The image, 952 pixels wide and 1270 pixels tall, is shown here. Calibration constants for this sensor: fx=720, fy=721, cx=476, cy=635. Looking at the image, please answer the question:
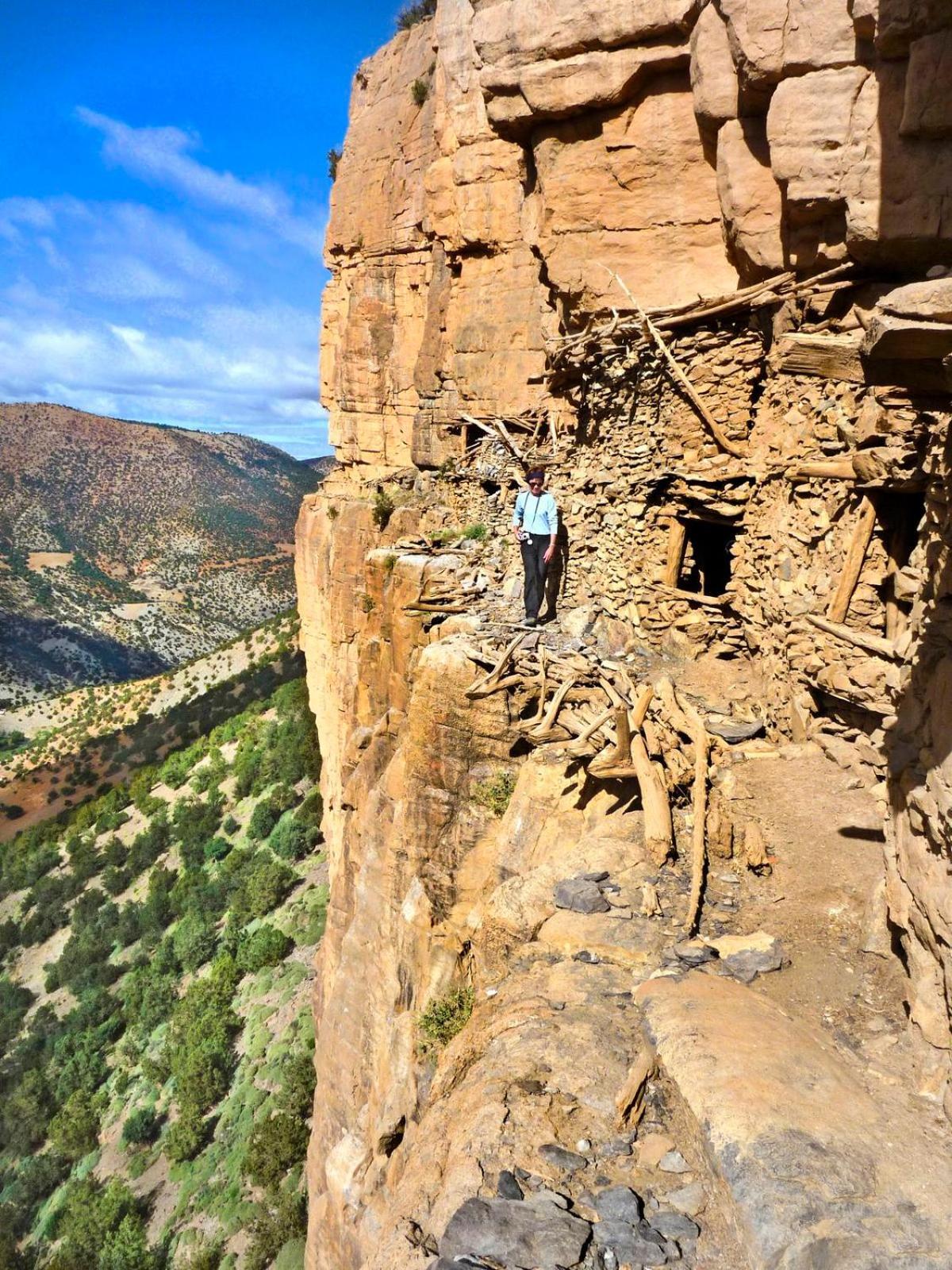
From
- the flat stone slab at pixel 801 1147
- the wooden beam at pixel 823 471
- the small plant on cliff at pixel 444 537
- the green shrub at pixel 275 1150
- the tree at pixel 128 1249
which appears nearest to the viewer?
the flat stone slab at pixel 801 1147

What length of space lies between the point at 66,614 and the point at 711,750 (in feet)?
261

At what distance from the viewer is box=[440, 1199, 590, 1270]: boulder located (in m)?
2.65

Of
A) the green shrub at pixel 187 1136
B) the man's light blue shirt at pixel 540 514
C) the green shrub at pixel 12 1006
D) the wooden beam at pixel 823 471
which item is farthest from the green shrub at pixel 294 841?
the wooden beam at pixel 823 471

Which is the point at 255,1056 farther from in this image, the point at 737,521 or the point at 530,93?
the point at 530,93

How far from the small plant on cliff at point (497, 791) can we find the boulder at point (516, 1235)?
170 inches

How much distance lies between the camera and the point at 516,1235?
2.76 meters

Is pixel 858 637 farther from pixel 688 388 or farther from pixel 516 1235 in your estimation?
pixel 516 1235

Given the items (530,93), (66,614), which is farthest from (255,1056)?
(66,614)

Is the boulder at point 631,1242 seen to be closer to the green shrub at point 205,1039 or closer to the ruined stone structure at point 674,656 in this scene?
the ruined stone structure at point 674,656

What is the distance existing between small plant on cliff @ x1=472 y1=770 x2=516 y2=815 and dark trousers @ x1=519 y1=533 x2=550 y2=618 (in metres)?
2.17

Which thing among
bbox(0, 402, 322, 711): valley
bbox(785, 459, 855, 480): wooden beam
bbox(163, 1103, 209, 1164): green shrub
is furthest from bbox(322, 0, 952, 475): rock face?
bbox(0, 402, 322, 711): valley

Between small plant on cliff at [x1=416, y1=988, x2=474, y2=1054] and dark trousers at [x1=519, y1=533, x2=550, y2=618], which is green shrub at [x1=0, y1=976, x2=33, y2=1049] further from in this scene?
dark trousers at [x1=519, y1=533, x2=550, y2=618]

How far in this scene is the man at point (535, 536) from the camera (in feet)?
27.8

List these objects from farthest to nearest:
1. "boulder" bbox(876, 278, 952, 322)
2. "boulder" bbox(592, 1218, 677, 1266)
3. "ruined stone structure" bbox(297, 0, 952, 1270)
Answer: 1. "ruined stone structure" bbox(297, 0, 952, 1270)
2. "boulder" bbox(876, 278, 952, 322)
3. "boulder" bbox(592, 1218, 677, 1266)
